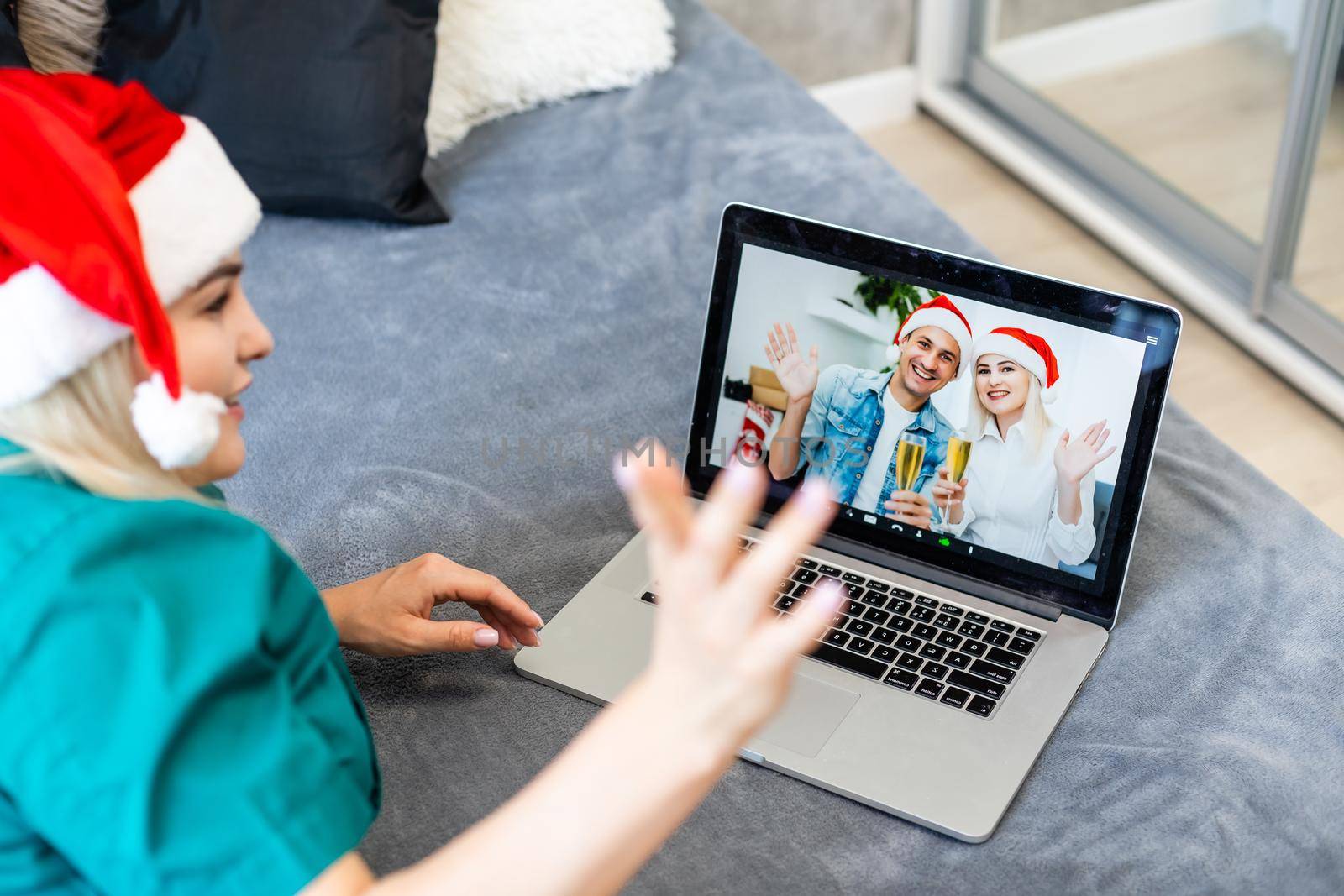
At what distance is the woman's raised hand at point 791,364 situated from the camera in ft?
3.49

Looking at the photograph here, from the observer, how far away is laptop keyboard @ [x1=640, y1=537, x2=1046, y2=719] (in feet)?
3.12

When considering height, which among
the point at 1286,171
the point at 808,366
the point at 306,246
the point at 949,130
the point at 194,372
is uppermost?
the point at 194,372

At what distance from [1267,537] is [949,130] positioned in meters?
1.76

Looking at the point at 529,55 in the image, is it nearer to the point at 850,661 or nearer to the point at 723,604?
the point at 850,661

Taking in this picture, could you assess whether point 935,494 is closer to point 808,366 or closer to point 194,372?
point 808,366

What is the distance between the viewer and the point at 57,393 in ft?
2.20

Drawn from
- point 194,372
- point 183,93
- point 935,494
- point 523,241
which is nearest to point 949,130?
point 523,241

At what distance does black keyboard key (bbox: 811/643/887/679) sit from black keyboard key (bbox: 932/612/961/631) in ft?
0.19

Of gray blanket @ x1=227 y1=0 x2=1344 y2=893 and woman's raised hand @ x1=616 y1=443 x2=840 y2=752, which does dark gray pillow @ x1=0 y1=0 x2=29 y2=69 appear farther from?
woman's raised hand @ x1=616 y1=443 x2=840 y2=752

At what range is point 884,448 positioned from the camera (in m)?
1.04

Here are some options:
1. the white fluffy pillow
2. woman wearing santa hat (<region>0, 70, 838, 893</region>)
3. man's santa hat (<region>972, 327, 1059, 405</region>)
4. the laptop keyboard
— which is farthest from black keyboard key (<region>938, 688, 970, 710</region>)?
the white fluffy pillow

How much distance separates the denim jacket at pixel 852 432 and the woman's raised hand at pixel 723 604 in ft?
1.63

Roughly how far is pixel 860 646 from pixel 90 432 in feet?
1.78

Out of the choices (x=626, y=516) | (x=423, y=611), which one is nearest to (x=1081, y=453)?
(x=626, y=516)
